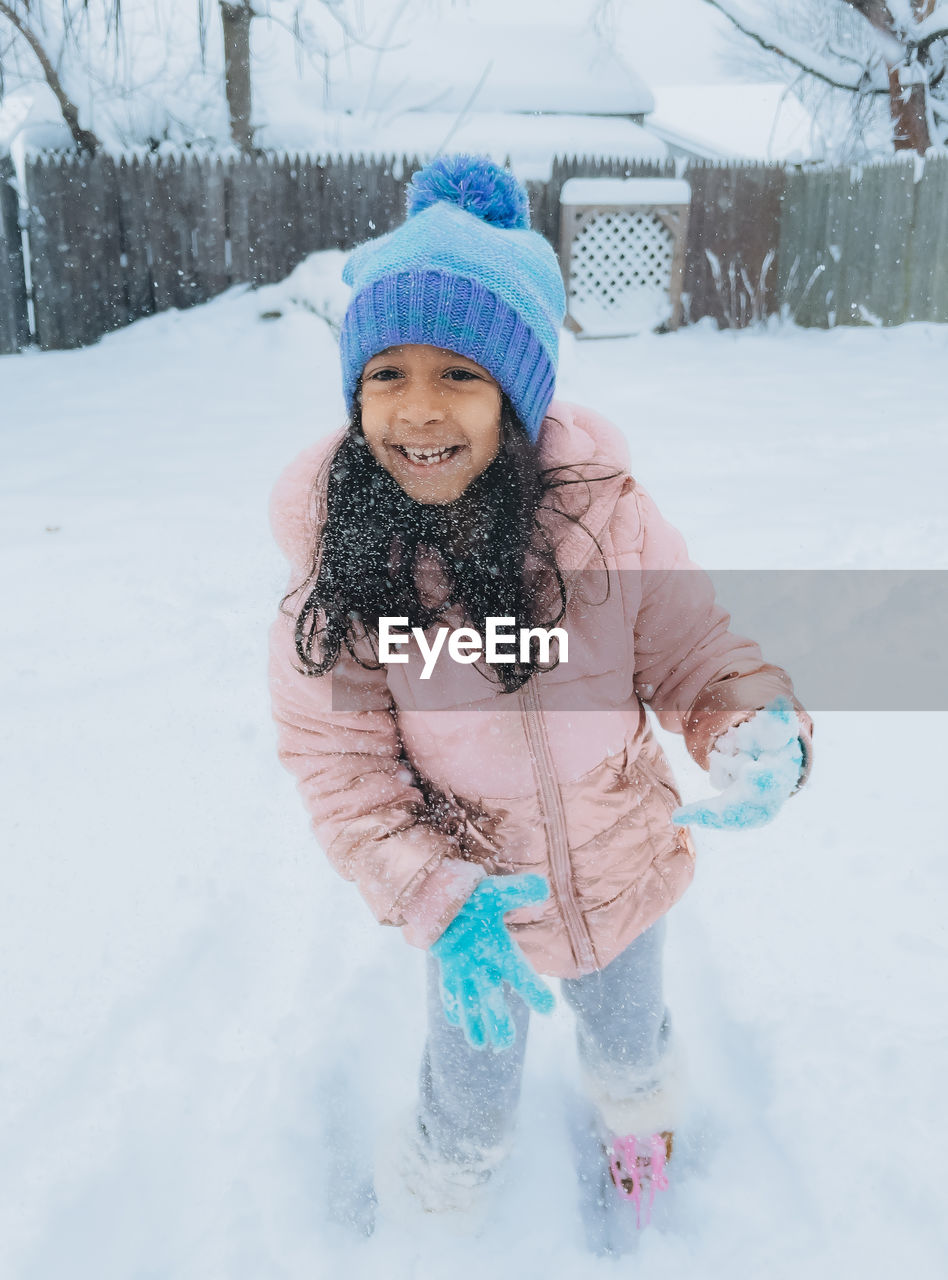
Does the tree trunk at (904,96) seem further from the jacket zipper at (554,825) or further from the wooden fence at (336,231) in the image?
the jacket zipper at (554,825)

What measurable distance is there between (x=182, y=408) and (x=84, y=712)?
3.85m

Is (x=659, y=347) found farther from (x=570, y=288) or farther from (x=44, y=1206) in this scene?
(x=44, y=1206)

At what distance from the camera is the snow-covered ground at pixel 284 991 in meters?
1.57

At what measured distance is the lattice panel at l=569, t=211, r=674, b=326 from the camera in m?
9.14

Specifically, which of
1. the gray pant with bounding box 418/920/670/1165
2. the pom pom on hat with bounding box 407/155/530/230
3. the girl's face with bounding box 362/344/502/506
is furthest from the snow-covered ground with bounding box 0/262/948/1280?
the pom pom on hat with bounding box 407/155/530/230

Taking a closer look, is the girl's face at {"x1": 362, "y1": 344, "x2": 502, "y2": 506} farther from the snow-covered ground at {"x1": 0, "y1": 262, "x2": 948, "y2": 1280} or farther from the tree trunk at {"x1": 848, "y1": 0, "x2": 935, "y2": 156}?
the tree trunk at {"x1": 848, "y1": 0, "x2": 935, "y2": 156}

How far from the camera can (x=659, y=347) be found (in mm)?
8531

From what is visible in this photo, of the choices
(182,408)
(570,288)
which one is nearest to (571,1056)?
(182,408)

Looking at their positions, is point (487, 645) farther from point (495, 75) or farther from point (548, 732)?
point (495, 75)

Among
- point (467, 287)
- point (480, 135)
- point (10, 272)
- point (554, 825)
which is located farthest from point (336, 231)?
point (554, 825)

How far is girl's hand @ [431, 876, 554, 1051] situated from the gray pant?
0.19 metres

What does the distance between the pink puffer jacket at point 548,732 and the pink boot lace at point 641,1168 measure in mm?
465

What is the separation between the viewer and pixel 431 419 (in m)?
1.24

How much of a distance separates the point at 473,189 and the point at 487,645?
656 mm
